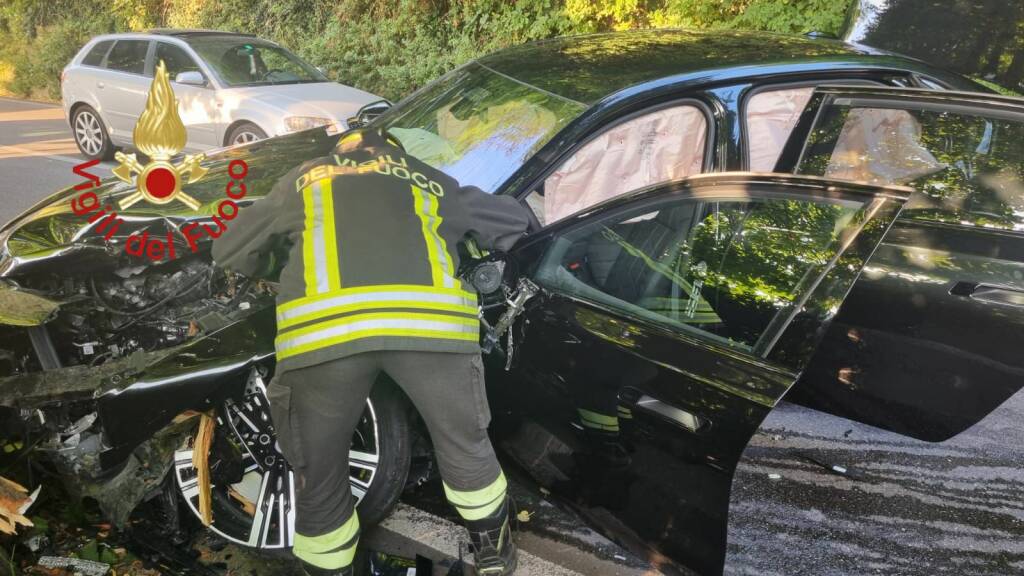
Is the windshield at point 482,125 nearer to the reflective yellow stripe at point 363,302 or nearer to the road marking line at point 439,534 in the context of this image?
the reflective yellow stripe at point 363,302

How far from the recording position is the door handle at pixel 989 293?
2.22 meters

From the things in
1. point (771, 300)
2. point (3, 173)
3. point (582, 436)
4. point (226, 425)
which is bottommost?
point (3, 173)

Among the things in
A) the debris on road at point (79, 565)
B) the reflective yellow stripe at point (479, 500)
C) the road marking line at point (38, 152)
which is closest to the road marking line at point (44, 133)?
the road marking line at point (38, 152)

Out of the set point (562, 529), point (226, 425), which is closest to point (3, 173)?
point (226, 425)

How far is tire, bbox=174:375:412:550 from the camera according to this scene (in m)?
2.21

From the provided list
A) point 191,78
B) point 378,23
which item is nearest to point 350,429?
point 191,78

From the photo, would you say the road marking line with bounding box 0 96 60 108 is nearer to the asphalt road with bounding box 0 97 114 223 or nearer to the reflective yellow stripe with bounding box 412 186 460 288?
the asphalt road with bounding box 0 97 114 223

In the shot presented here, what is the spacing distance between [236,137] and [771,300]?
5755 millimetres

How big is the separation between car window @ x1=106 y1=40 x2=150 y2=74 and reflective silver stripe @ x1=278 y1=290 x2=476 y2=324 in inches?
270

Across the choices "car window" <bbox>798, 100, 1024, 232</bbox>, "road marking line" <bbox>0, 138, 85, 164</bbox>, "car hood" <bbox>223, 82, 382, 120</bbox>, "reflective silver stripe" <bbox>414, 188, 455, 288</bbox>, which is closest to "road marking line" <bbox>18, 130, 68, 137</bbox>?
"road marking line" <bbox>0, 138, 85, 164</bbox>

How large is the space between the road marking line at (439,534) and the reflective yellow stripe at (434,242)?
104 cm

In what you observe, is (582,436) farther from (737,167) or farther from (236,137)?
(236,137)

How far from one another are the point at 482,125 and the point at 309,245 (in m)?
1.19

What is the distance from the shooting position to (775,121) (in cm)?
346
